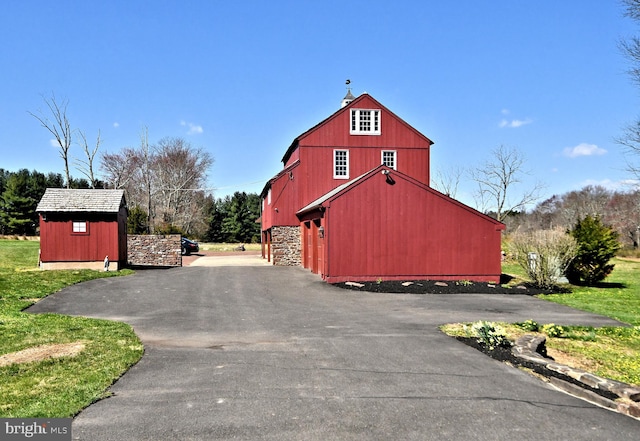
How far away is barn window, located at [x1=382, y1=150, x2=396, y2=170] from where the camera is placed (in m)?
26.3

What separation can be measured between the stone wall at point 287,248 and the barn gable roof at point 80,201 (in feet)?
28.0

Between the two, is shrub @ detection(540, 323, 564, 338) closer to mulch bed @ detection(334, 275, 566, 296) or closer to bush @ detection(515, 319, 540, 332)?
bush @ detection(515, 319, 540, 332)

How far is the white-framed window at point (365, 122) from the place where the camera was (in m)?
26.1

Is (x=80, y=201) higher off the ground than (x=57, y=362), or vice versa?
(x=80, y=201)

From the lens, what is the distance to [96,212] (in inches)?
944

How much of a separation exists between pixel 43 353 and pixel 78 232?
17.8 metres

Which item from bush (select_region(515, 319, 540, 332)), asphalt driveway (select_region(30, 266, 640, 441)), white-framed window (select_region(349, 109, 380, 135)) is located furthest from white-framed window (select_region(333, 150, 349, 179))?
bush (select_region(515, 319, 540, 332))

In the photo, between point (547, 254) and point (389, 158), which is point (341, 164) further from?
point (547, 254)

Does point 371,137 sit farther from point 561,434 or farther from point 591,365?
point 561,434

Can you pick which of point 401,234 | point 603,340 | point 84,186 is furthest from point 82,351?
point 84,186

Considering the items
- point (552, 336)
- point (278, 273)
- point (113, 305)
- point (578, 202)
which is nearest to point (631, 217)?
point (578, 202)

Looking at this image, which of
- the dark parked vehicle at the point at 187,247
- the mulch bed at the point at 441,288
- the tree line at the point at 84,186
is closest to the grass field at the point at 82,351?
the mulch bed at the point at 441,288

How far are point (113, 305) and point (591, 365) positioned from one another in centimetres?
1180

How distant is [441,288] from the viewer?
17.6 meters
